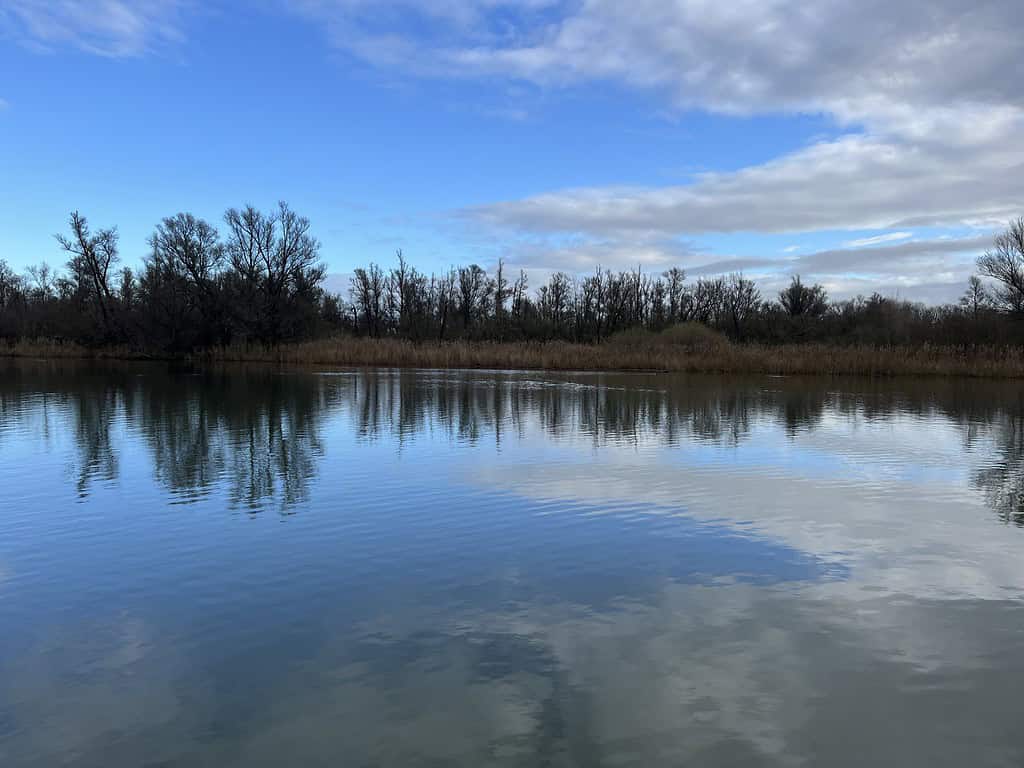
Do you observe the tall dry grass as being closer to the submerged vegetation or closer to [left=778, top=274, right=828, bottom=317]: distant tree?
the submerged vegetation

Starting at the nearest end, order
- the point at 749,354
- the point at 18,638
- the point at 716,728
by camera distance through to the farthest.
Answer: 1. the point at 716,728
2. the point at 18,638
3. the point at 749,354

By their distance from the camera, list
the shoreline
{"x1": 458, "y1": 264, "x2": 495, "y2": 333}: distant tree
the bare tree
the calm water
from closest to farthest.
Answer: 1. the calm water
2. the shoreline
3. the bare tree
4. {"x1": 458, "y1": 264, "x2": 495, "y2": 333}: distant tree

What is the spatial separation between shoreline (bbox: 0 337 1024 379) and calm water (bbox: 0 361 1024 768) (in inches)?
793

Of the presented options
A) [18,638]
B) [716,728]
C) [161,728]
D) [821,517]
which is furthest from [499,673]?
[821,517]

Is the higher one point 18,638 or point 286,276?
point 286,276

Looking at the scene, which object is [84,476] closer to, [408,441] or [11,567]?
[11,567]

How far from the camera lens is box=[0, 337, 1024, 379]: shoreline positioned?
30.6m

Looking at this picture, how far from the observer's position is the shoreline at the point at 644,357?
101 ft

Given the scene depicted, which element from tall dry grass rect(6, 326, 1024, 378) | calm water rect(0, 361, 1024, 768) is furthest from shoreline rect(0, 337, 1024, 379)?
calm water rect(0, 361, 1024, 768)

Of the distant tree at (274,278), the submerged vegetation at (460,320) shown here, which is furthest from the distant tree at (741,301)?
the distant tree at (274,278)

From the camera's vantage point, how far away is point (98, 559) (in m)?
6.45

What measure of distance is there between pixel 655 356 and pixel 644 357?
0.53 metres

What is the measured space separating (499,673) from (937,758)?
2295mm

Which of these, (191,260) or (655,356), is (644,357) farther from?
(191,260)
